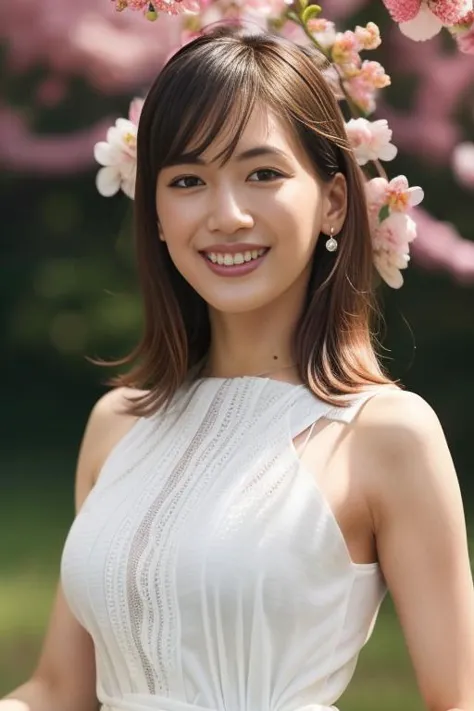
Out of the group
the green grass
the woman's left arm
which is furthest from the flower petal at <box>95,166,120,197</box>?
the green grass

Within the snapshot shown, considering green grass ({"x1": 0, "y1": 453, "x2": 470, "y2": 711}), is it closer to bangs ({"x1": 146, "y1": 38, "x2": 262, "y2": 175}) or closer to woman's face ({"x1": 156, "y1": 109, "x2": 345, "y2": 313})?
woman's face ({"x1": 156, "y1": 109, "x2": 345, "y2": 313})

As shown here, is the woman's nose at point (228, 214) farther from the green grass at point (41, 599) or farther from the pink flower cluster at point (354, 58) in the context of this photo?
the green grass at point (41, 599)

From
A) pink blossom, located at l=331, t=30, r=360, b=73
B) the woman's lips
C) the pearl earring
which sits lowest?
the woman's lips

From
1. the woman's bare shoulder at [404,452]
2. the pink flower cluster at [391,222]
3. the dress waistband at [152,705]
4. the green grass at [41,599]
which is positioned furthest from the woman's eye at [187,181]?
the green grass at [41,599]

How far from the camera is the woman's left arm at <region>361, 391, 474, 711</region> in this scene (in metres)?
1.81

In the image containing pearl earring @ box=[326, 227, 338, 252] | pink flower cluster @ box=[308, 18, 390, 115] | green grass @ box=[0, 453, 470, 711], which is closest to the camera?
pearl earring @ box=[326, 227, 338, 252]

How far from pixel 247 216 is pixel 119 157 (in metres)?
0.42

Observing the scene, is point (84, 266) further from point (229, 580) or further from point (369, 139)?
point (229, 580)

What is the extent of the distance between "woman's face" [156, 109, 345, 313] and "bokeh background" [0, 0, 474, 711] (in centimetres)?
171

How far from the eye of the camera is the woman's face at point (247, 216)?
6.35 ft

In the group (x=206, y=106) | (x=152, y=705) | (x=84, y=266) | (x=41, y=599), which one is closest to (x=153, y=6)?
(x=206, y=106)

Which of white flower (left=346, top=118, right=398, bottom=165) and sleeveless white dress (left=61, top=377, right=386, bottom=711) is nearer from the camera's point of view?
sleeveless white dress (left=61, top=377, right=386, bottom=711)

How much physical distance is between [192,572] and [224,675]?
0.14 meters

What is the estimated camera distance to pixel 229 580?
1.83 metres
